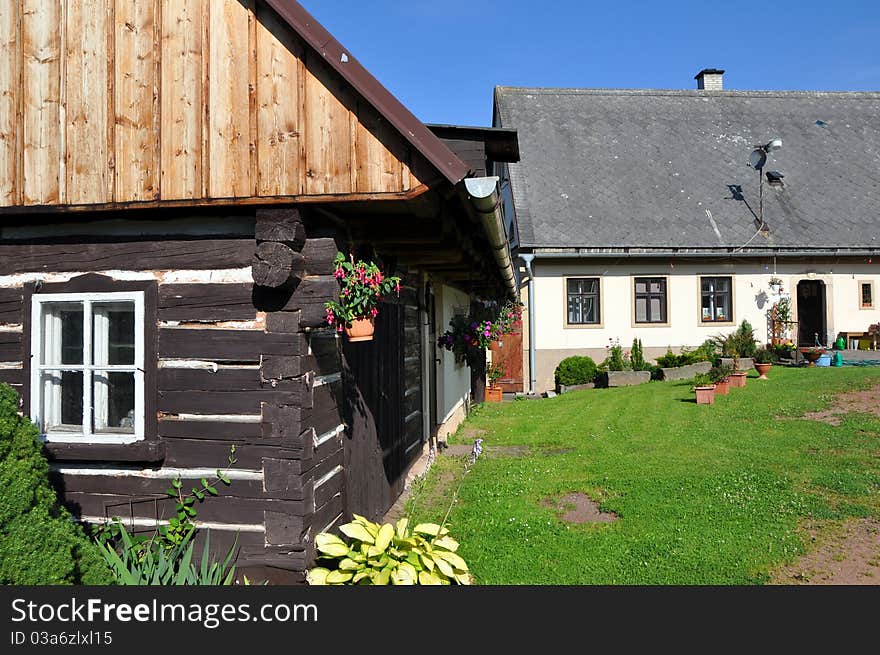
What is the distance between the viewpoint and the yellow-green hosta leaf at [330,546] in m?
4.20

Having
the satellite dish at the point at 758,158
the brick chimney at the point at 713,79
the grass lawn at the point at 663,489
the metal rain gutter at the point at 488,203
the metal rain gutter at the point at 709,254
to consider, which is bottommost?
the grass lawn at the point at 663,489

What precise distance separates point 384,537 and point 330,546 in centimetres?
36

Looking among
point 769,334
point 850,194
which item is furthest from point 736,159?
point 769,334

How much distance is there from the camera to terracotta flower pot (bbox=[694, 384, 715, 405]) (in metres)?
13.2

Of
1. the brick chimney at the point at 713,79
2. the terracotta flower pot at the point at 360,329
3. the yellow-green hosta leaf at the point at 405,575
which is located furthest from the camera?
the brick chimney at the point at 713,79

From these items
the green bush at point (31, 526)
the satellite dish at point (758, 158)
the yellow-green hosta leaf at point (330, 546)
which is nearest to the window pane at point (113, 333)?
the green bush at point (31, 526)

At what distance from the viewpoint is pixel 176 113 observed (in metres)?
4.54

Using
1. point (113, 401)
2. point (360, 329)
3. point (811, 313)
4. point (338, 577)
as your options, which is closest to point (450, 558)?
point (338, 577)

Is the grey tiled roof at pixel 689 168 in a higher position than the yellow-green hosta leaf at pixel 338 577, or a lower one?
higher

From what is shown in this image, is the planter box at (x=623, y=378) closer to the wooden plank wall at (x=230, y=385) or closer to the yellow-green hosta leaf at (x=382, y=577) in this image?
the wooden plank wall at (x=230, y=385)

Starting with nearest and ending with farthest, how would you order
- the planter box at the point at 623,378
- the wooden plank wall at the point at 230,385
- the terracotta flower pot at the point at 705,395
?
1. the wooden plank wall at the point at 230,385
2. the terracotta flower pot at the point at 705,395
3. the planter box at the point at 623,378

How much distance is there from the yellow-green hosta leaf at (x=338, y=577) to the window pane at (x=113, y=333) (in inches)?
79.6

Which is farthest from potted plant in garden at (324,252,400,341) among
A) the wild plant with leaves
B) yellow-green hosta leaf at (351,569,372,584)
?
yellow-green hosta leaf at (351,569,372,584)

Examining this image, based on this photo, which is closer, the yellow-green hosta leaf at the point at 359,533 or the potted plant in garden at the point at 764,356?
the yellow-green hosta leaf at the point at 359,533
